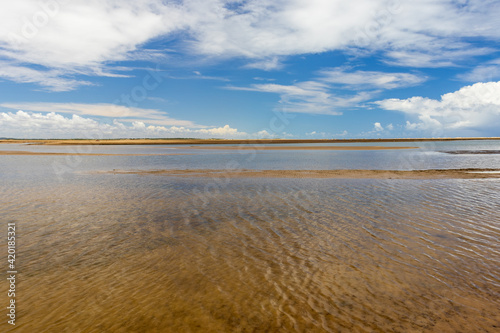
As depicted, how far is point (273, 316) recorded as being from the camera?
4.98 metres

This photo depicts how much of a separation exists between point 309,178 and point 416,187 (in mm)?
7490

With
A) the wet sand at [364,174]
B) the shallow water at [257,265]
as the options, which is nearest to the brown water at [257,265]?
the shallow water at [257,265]

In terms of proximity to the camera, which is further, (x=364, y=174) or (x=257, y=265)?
(x=364, y=174)

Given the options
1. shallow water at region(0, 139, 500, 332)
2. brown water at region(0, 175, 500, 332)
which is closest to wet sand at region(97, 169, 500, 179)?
shallow water at region(0, 139, 500, 332)

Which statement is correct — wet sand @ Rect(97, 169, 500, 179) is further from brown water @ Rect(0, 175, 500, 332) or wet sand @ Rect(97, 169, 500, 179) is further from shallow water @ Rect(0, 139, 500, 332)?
brown water @ Rect(0, 175, 500, 332)

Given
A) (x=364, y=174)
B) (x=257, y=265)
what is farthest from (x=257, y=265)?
(x=364, y=174)

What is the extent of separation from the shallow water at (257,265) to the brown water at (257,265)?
0.03 m

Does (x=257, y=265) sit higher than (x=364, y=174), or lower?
lower

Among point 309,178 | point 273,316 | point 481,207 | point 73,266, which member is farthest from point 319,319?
point 309,178

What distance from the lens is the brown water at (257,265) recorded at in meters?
4.96

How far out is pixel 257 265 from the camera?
701cm

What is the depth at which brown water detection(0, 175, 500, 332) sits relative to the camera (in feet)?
16.3

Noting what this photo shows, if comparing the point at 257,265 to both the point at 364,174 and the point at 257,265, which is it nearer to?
the point at 257,265

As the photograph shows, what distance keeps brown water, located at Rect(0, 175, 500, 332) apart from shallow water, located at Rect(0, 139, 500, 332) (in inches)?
1.3
